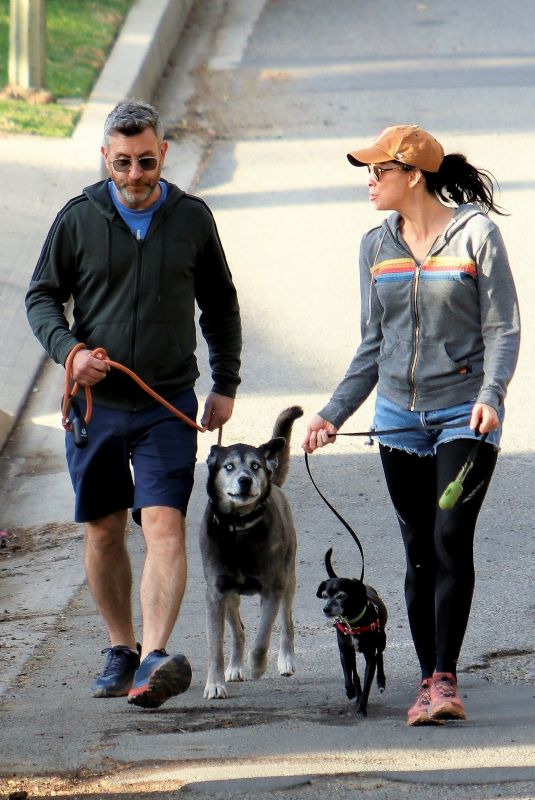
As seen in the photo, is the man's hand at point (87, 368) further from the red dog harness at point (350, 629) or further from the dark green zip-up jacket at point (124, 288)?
the red dog harness at point (350, 629)

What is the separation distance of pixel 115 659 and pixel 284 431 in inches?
51.6

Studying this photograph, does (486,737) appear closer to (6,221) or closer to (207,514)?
(207,514)

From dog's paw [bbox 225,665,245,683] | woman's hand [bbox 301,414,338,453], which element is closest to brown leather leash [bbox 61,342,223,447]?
woman's hand [bbox 301,414,338,453]

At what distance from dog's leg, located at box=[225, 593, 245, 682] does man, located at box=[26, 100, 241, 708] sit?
87 centimetres

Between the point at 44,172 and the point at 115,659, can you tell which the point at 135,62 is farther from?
the point at 115,659

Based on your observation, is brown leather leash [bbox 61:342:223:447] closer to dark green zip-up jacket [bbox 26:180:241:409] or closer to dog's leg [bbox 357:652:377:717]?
dark green zip-up jacket [bbox 26:180:241:409]

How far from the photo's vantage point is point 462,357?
4.57 metres

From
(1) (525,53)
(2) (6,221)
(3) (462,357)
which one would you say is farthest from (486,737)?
(1) (525,53)

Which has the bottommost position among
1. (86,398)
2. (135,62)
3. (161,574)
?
(161,574)

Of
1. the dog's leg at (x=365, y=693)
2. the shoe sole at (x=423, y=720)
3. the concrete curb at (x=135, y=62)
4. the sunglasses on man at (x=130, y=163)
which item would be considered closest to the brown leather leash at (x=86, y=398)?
the sunglasses on man at (x=130, y=163)

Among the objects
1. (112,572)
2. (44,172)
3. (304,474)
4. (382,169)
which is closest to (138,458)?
(112,572)

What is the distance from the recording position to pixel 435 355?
4.57 meters

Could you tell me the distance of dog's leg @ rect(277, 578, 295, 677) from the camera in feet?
18.8

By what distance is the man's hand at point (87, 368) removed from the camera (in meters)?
4.74
